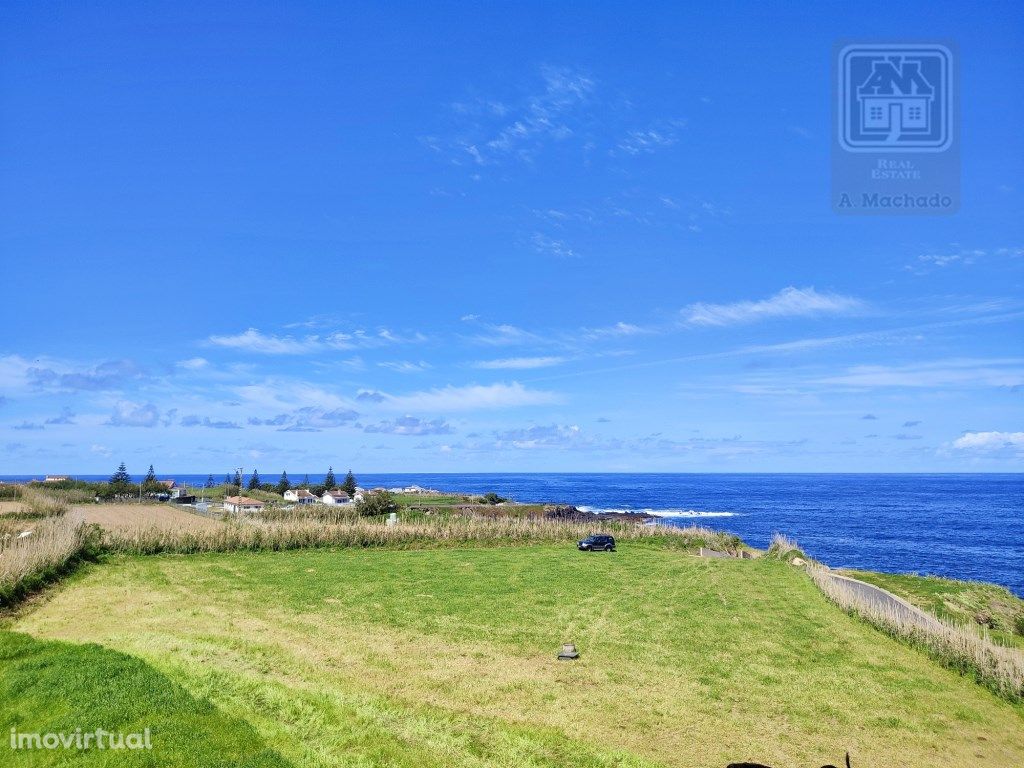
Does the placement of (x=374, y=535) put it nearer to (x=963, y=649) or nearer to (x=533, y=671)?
(x=533, y=671)

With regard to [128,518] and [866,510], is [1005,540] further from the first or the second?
[128,518]

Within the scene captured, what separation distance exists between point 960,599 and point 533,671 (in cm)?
2774

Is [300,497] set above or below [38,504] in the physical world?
below

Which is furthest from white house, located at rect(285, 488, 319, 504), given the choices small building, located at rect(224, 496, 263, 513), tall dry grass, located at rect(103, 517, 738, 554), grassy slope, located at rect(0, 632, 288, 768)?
grassy slope, located at rect(0, 632, 288, 768)

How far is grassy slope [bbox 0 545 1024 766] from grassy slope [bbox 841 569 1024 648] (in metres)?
6.97

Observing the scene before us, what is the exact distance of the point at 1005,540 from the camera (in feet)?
243

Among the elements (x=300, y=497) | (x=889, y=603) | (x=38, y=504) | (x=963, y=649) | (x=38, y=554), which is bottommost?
(x=300, y=497)

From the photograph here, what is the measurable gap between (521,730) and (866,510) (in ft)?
410

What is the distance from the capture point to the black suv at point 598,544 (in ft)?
143

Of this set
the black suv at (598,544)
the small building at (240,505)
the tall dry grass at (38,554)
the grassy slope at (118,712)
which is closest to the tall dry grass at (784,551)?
the black suv at (598,544)

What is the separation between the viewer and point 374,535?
142ft

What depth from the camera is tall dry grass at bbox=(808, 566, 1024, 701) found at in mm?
16188

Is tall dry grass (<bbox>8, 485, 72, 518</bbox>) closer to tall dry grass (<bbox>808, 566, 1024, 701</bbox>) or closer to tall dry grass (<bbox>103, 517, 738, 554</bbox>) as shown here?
tall dry grass (<bbox>103, 517, 738, 554</bbox>)

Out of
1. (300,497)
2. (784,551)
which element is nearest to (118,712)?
(784,551)
